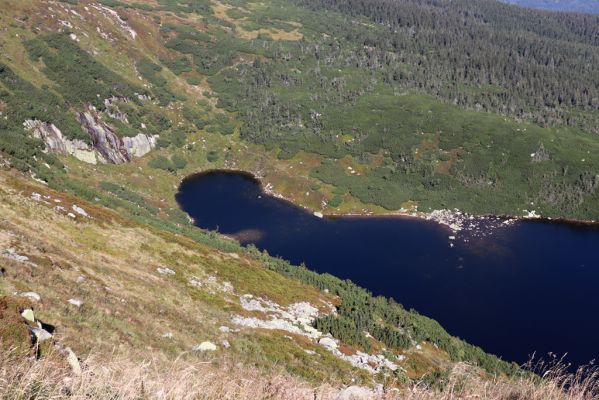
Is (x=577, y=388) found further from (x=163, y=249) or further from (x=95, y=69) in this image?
(x=95, y=69)

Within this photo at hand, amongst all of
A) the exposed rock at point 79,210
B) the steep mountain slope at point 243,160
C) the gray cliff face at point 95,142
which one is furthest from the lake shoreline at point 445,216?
the exposed rock at point 79,210

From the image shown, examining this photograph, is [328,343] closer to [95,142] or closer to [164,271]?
[164,271]

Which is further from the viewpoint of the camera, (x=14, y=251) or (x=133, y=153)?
(x=133, y=153)

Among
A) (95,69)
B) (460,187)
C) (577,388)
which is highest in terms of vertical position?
(577,388)

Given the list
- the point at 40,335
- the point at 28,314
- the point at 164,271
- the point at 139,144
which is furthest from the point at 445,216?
the point at 40,335

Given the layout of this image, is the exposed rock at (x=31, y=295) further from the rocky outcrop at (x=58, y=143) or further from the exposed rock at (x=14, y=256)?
the rocky outcrop at (x=58, y=143)

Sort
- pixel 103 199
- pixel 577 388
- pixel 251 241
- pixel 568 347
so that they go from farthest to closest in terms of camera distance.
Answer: pixel 251 241
pixel 103 199
pixel 568 347
pixel 577 388

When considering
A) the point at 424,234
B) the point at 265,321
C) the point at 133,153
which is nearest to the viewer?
the point at 265,321

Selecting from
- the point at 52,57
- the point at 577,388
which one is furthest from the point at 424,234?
the point at 52,57
